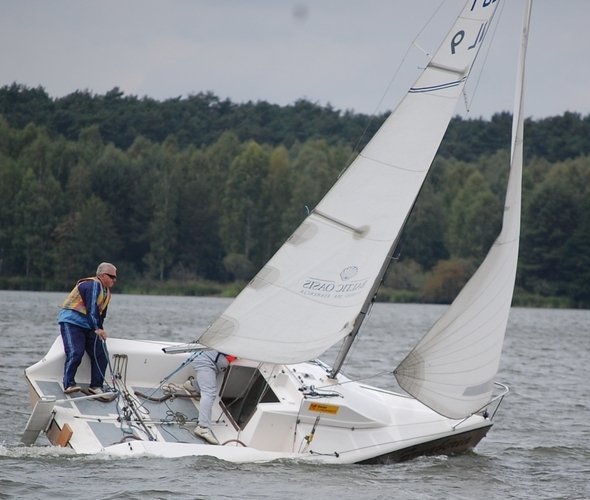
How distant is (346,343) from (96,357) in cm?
253

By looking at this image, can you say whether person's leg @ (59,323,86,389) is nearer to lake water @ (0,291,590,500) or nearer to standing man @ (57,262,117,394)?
standing man @ (57,262,117,394)

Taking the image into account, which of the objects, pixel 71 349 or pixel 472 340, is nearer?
pixel 71 349

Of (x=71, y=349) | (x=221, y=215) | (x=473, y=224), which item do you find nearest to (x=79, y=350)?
(x=71, y=349)

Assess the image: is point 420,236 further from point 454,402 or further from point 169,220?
point 454,402

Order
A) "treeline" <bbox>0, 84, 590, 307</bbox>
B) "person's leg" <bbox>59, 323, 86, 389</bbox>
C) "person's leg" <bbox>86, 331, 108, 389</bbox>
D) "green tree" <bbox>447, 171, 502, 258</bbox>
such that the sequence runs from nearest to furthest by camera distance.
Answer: "person's leg" <bbox>59, 323, 86, 389</bbox>
"person's leg" <bbox>86, 331, 108, 389</bbox>
"treeline" <bbox>0, 84, 590, 307</bbox>
"green tree" <bbox>447, 171, 502, 258</bbox>

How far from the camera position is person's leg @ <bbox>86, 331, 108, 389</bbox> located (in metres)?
13.1

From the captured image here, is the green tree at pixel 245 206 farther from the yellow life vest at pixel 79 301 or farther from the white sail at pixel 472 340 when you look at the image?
the yellow life vest at pixel 79 301

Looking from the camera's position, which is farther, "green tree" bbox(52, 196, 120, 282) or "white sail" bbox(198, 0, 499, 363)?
"green tree" bbox(52, 196, 120, 282)

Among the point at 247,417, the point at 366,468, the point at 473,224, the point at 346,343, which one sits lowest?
the point at 366,468

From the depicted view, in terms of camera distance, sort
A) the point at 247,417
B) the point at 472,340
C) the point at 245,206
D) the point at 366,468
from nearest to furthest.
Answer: the point at 366,468, the point at 472,340, the point at 247,417, the point at 245,206

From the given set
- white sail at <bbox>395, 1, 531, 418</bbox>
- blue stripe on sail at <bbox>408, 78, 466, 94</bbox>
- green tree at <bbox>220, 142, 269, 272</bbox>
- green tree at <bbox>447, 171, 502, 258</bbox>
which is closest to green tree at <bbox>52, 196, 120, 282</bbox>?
green tree at <bbox>220, 142, 269, 272</bbox>

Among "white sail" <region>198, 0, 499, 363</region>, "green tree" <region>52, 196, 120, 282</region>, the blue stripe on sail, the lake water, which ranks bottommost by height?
"green tree" <region>52, 196, 120, 282</region>

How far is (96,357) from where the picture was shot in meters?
13.2

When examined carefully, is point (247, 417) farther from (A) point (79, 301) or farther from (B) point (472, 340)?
(B) point (472, 340)
